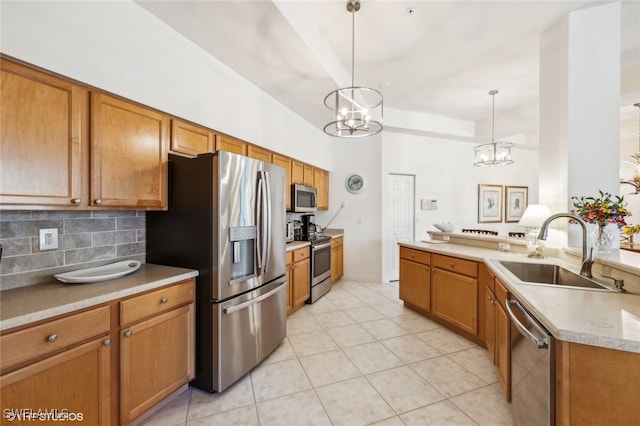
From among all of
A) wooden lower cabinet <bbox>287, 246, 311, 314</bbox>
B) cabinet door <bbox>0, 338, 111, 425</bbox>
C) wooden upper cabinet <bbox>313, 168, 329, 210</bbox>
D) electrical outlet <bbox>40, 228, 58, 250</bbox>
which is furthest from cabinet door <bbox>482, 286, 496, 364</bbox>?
electrical outlet <bbox>40, 228, 58, 250</bbox>

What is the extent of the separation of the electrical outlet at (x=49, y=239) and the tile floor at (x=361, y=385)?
1.27 meters

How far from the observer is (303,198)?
391 cm

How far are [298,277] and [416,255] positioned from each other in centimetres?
153

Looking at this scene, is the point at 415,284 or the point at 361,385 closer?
the point at 361,385

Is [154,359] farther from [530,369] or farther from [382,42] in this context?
[382,42]

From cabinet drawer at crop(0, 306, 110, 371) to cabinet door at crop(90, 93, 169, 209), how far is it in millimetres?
684

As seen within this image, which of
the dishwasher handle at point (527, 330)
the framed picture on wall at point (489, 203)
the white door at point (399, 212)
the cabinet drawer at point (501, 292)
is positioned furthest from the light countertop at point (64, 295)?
the framed picture on wall at point (489, 203)

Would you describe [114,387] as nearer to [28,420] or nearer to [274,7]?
[28,420]

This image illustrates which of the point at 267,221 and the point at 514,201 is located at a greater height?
the point at 514,201

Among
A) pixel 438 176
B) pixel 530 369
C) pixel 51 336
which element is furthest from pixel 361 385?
pixel 438 176

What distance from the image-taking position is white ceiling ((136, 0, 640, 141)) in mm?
2012

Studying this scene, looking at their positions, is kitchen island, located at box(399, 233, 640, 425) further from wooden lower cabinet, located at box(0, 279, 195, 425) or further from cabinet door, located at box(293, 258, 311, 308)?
wooden lower cabinet, located at box(0, 279, 195, 425)

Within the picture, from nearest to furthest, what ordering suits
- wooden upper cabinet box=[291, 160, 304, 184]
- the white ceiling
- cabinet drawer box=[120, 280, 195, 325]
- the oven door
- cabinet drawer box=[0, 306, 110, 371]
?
cabinet drawer box=[0, 306, 110, 371]
cabinet drawer box=[120, 280, 195, 325]
the white ceiling
the oven door
wooden upper cabinet box=[291, 160, 304, 184]

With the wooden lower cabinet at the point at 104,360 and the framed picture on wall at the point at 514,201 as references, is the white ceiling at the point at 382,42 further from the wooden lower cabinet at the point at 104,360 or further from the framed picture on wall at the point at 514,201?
the framed picture on wall at the point at 514,201
